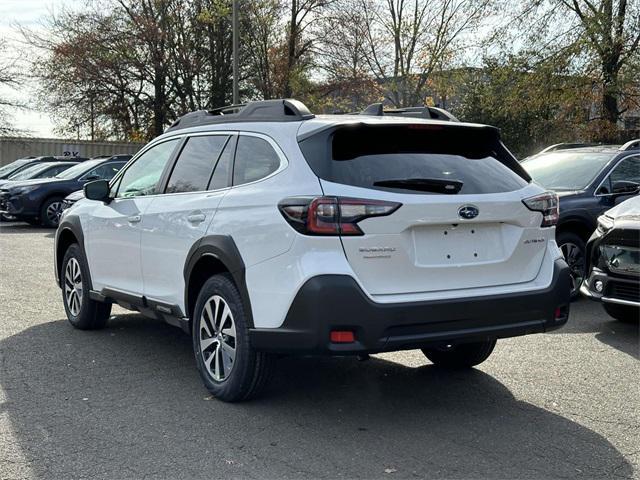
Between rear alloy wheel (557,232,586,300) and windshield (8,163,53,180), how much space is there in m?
14.9

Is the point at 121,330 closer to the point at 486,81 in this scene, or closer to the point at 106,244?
the point at 106,244

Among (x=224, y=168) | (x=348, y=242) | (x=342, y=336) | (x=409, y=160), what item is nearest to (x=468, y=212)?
(x=409, y=160)

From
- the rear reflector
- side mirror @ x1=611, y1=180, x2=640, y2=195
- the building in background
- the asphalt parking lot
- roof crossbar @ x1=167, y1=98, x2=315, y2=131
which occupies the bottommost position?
the asphalt parking lot

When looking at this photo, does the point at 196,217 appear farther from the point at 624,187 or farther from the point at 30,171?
the point at 30,171

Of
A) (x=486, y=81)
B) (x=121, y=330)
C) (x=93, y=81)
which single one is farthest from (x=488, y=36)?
(x=121, y=330)

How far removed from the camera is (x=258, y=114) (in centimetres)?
497

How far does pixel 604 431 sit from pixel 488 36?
74.2 ft

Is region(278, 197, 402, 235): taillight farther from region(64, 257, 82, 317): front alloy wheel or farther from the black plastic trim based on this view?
region(64, 257, 82, 317): front alloy wheel

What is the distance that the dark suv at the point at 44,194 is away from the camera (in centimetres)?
1750

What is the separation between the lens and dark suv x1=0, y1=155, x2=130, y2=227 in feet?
57.4

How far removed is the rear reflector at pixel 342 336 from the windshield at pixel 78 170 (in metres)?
15.4

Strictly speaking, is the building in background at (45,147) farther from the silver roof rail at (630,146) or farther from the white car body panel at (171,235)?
the white car body panel at (171,235)

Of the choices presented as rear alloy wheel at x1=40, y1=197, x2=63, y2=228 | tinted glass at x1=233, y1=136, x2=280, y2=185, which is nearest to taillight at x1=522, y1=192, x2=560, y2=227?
tinted glass at x1=233, y1=136, x2=280, y2=185

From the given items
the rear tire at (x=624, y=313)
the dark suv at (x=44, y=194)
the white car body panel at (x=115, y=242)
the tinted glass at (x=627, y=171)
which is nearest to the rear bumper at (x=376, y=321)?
the white car body panel at (x=115, y=242)
